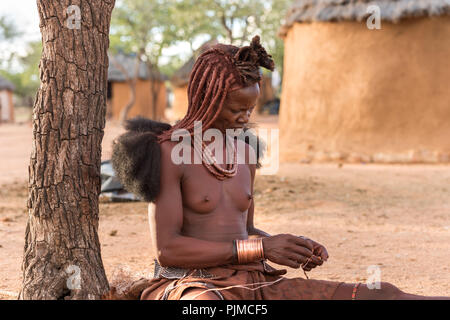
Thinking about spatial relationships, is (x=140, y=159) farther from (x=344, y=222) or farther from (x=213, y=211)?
(x=344, y=222)

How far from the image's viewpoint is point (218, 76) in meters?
2.09

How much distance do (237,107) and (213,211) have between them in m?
0.42

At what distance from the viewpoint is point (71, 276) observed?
252 cm

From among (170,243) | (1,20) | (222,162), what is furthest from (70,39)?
(1,20)

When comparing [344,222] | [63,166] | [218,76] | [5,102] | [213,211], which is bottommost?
[344,222]

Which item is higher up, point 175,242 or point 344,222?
point 175,242

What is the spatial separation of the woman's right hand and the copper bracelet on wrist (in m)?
0.02

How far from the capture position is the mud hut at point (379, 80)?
8.98 metres

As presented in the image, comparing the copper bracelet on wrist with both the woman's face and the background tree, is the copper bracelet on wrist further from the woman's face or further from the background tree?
the background tree

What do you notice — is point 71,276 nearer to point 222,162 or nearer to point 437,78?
point 222,162

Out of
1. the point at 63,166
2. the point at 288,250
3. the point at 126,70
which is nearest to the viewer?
the point at 288,250

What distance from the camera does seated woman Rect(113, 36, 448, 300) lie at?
79.7 inches

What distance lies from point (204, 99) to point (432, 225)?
3.69 meters

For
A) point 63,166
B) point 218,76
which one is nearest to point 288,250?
point 218,76
